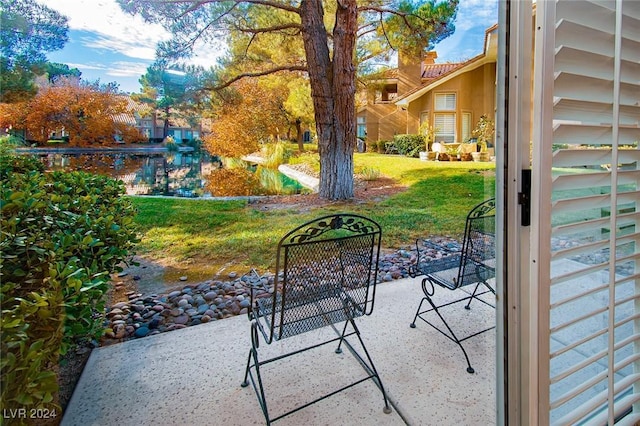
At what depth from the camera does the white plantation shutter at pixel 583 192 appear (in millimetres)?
757

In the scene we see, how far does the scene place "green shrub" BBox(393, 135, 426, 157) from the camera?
3.33m

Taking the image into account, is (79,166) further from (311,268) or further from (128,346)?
(311,268)

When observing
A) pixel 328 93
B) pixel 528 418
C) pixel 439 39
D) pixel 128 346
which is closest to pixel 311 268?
pixel 528 418

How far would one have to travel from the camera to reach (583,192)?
2.75 feet

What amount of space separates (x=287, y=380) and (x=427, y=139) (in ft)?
8.66

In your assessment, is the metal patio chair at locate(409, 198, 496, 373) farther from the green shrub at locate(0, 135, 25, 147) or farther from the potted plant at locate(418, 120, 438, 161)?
the green shrub at locate(0, 135, 25, 147)

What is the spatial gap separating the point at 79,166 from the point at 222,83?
3.43ft

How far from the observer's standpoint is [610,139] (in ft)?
2.73

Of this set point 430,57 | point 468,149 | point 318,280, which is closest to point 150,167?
point 318,280

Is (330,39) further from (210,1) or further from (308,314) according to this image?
(308,314)

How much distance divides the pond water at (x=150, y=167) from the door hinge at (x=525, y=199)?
204cm

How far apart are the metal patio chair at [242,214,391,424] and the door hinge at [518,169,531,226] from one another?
67 cm

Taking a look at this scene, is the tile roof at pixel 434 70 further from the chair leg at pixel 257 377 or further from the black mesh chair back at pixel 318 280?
the chair leg at pixel 257 377

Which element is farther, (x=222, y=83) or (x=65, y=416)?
(x=222, y=83)
